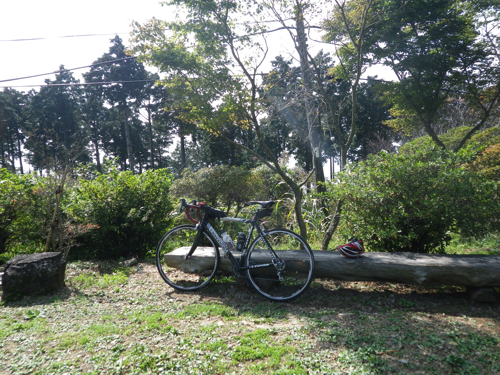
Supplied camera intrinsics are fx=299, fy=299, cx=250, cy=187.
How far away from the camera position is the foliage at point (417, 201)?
348cm

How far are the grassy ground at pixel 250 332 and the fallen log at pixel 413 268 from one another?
0.24 meters

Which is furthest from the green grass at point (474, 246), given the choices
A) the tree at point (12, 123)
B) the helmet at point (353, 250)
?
→ the tree at point (12, 123)

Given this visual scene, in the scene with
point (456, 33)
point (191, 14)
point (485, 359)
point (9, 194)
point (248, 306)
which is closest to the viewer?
point (485, 359)

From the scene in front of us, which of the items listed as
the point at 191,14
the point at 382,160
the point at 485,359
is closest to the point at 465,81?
the point at 382,160

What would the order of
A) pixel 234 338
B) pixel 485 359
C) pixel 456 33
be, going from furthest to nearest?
pixel 456 33
pixel 234 338
pixel 485 359

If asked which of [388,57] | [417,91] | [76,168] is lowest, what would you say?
[76,168]

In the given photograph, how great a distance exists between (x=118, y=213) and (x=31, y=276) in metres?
1.92

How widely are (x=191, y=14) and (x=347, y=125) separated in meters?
23.3

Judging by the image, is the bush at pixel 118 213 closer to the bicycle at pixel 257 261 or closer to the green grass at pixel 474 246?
the bicycle at pixel 257 261

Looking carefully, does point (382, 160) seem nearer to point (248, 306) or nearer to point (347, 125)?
point (248, 306)

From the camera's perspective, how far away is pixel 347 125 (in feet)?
83.5

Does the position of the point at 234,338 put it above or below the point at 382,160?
below

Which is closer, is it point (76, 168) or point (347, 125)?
point (76, 168)

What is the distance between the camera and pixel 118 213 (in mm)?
5309
